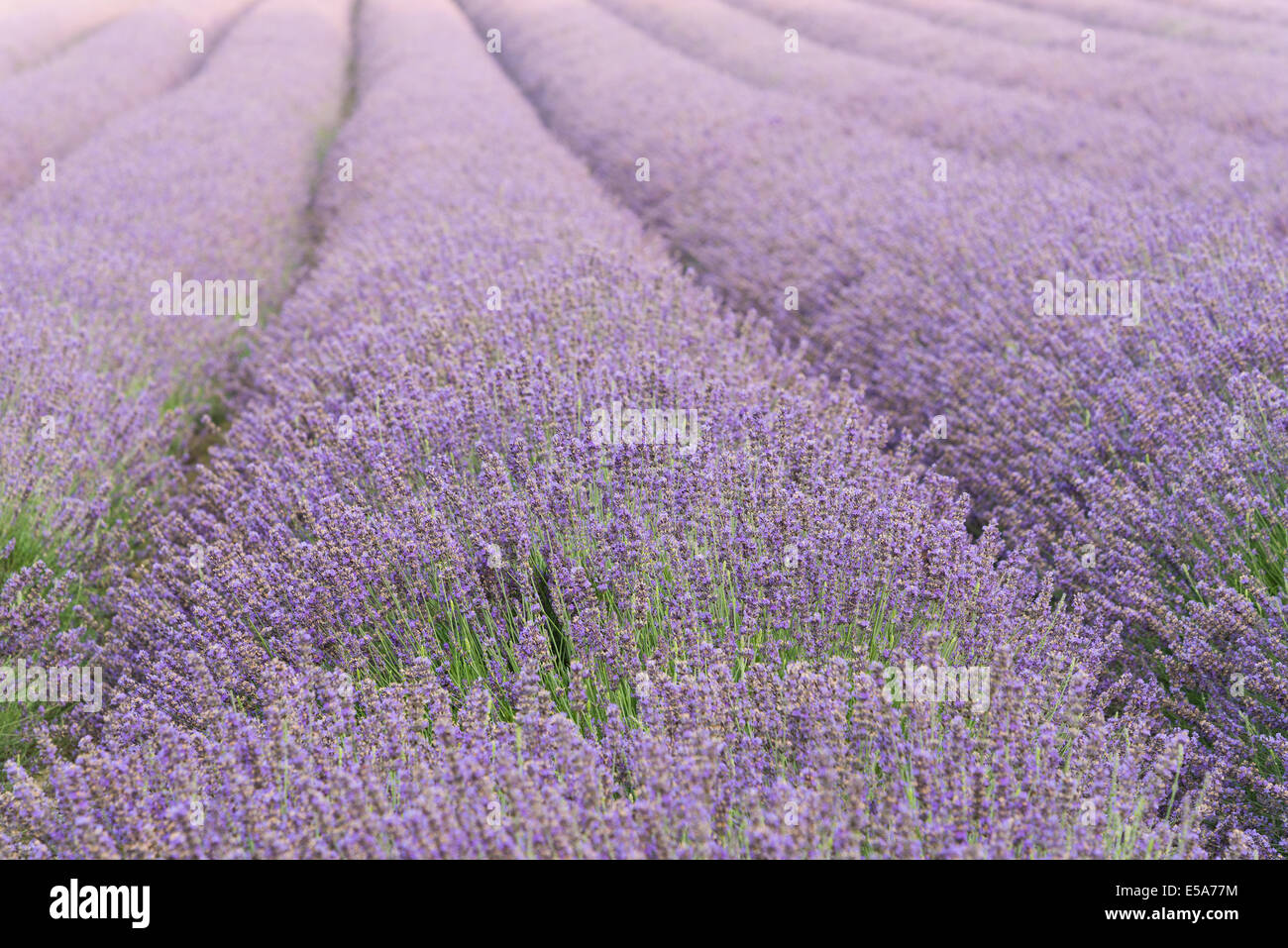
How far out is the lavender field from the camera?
1.38 m

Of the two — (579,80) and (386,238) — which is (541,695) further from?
(579,80)

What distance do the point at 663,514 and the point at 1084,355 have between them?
5.36 ft

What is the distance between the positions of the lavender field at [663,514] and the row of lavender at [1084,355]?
0.02 meters

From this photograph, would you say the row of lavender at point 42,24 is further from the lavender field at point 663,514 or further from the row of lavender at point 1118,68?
the row of lavender at point 1118,68

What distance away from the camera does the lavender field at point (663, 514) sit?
54.1 inches

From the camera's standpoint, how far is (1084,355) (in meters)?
2.95

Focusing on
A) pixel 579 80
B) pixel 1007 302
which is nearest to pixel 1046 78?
pixel 579 80

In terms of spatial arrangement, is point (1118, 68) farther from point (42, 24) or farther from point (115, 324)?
point (42, 24)

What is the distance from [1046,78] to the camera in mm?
7988

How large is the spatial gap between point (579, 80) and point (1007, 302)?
7046 mm

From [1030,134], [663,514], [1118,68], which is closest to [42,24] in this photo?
[1118,68]

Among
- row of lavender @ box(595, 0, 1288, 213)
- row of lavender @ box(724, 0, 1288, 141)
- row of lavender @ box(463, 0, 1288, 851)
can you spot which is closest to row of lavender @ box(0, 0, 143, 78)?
row of lavender @ box(595, 0, 1288, 213)

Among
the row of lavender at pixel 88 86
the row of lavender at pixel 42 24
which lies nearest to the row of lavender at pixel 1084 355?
the row of lavender at pixel 88 86

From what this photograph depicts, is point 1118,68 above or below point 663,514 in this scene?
above
